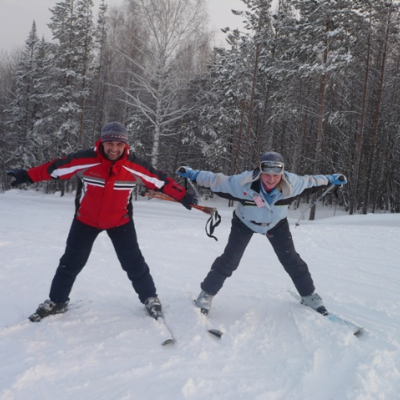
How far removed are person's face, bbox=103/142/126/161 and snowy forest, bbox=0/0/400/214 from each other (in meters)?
13.4

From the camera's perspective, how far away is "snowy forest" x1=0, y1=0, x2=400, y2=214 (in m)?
15.3

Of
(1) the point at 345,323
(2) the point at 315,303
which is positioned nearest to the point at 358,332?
(1) the point at 345,323

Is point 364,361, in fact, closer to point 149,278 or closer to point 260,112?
point 149,278

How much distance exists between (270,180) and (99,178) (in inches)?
63.0

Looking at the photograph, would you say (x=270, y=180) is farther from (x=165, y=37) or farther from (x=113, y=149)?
(x=165, y=37)

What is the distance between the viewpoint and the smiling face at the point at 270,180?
3.35m

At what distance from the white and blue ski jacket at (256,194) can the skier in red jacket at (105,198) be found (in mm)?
301

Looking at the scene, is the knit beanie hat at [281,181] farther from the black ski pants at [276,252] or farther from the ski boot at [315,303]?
the ski boot at [315,303]

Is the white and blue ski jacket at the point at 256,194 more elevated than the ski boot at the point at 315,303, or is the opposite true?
the white and blue ski jacket at the point at 256,194

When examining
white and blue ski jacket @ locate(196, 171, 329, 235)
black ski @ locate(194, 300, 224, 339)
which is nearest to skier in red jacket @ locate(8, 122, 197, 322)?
white and blue ski jacket @ locate(196, 171, 329, 235)

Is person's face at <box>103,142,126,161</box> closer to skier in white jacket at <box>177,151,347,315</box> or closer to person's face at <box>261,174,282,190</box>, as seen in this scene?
skier in white jacket at <box>177,151,347,315</box>

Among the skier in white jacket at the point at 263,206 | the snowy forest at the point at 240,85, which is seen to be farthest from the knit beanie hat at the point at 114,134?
the snowy forest at the point at 240,85

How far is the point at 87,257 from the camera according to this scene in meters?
3.38

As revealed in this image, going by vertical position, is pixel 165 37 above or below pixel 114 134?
above
